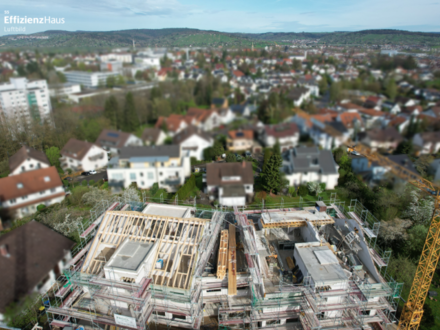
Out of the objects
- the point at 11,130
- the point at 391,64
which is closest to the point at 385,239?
the point at 391,64

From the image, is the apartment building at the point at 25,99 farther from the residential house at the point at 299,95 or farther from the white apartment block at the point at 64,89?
the residential house at the point at 299,95

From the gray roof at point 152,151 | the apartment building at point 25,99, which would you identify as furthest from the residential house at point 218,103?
the apartment building at point 25,99

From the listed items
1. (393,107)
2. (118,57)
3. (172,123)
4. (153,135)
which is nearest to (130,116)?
(153,135)

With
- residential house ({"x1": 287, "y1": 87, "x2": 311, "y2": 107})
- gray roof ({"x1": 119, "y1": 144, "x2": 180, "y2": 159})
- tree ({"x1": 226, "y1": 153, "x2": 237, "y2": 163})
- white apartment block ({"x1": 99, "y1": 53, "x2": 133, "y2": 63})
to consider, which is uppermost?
white apartment block ({"x1": 99, "y1": 53, "x2": 133, "y2": 63})

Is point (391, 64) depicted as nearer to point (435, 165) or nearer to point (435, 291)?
point (435, 165)

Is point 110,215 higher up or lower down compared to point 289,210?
higher up

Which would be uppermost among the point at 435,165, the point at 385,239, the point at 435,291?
the point at 435,165

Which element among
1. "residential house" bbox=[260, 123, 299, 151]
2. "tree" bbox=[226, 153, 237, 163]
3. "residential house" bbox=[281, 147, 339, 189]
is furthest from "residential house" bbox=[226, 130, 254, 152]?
"tree" bbox=[226, 153, 237, 163]

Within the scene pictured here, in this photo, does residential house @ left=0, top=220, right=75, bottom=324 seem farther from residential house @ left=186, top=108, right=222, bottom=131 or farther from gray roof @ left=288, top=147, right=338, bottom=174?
gray roof @ left=288, top=147, right=338, bottom=174
